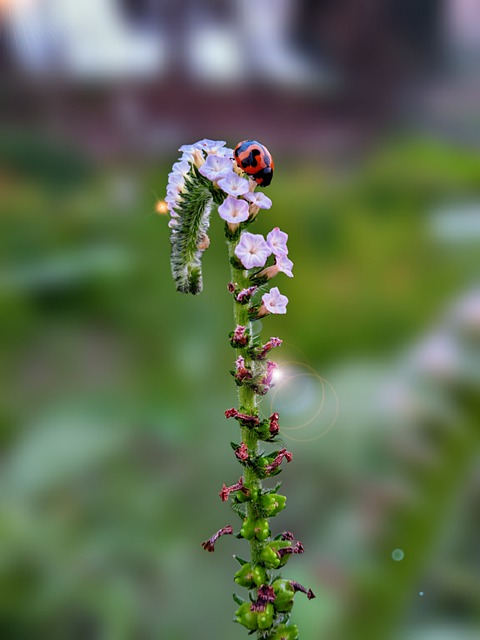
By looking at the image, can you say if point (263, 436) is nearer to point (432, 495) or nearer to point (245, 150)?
point (245, 150)

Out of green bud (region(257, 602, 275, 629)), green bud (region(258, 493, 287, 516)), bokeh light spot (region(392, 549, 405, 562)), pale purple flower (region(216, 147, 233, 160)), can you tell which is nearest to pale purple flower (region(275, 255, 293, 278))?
pale purple flower (region(216, 147, 233, 160))

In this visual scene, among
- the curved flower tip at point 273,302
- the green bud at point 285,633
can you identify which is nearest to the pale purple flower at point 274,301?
the curved flower tip at point 273,302

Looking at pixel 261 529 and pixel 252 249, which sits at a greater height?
pixel 252 249

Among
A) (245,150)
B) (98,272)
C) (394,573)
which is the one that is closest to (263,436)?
(245,150)

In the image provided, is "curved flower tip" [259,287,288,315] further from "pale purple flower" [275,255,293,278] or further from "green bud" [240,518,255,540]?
"green bud" [240,518,255,540]

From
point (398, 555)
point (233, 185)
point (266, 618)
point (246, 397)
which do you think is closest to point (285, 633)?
point (266, 618)

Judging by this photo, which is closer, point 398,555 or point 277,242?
point 277,242

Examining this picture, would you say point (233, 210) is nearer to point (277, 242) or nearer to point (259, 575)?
point (277, 242)
